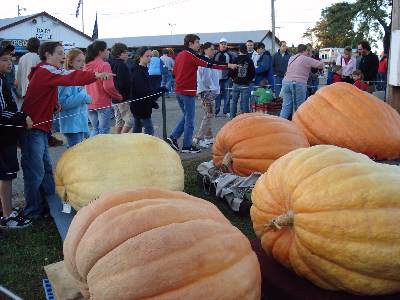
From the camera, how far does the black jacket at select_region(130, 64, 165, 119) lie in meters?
7.14

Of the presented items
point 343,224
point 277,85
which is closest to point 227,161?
point 343,224

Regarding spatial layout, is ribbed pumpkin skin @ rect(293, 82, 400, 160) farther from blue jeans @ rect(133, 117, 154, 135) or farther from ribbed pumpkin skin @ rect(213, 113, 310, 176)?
blue jeans @ rect(133, 117, 154, 135)

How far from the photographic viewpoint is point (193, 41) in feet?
24.9

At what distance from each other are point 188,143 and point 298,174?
17.1 ft

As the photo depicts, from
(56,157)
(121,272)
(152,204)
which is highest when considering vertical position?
(152,204)

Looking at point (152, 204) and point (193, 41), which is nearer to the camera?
point (152, 204)

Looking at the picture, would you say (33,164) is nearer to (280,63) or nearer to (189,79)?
(189,79)

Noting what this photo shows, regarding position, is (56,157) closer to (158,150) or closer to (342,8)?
(158,150)

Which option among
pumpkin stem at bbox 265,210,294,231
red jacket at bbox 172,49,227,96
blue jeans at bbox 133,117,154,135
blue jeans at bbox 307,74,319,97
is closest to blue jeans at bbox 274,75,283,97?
blue jeans at bbox 307,74,319,97

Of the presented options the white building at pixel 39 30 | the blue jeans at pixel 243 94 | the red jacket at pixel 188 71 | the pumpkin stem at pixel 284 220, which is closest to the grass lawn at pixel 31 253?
the pumpkin stem at pixel 284 220

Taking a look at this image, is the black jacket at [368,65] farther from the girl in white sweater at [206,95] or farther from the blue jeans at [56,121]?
the blue jeans at [56,121]

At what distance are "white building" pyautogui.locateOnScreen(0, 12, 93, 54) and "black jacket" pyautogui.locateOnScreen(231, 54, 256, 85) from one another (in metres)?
26.7

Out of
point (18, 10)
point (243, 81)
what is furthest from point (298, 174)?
point (18, 10)

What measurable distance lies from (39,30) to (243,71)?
3208 centimetres
